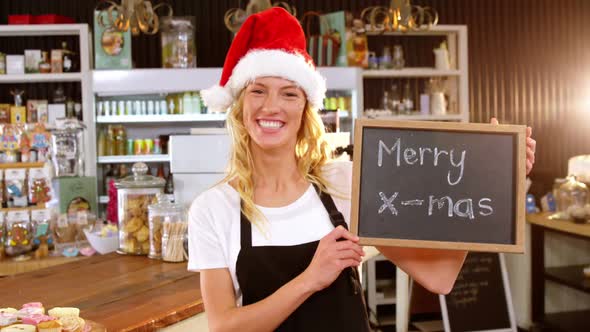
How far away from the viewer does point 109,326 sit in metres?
1.81

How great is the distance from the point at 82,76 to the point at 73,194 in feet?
6.24

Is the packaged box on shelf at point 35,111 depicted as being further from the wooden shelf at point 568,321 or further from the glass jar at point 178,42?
the wooden shelf at point 568,321

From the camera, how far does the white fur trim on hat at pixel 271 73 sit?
1.58m

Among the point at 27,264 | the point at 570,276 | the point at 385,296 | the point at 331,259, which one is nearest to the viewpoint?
the point at 331,259

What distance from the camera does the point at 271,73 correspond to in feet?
5.15

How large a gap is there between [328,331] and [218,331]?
0.81 ft

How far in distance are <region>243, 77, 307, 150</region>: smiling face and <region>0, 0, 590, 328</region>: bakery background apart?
3.47 meters

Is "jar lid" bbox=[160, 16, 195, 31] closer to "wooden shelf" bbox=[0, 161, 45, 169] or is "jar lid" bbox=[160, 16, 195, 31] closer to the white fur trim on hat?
"wooden shelf" bbox=[0, 161, 45, 169]

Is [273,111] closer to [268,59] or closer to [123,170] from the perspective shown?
[268,59]

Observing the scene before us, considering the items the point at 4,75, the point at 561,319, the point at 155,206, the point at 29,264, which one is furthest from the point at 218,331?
the point at 4,75

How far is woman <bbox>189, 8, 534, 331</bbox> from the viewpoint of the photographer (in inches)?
55.9

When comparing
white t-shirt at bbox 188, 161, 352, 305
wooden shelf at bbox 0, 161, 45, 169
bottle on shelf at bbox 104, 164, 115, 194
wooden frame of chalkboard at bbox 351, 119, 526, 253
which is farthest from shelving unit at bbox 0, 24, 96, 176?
wooden frame of chalkboard at bbox 351, 119, 526, 253

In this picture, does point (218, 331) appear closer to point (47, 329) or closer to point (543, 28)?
point (47, 329)

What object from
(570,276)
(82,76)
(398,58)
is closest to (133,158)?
(82,76)
